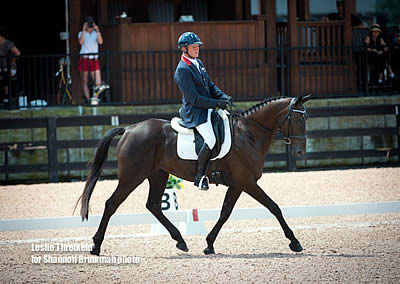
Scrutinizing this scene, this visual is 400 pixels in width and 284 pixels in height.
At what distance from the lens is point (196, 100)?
7.46 meters

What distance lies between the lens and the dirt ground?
6.33 m

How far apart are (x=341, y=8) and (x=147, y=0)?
172 inches

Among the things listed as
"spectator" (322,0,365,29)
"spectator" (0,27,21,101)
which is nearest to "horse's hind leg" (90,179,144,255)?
"spectator" (0,27,21,101)

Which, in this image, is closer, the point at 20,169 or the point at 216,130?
A: the point at 216,130

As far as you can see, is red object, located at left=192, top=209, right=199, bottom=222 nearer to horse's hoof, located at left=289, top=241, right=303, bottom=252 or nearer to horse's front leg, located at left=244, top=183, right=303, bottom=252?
horse's front leg, located at left=244, top=183, right=303, bottom=252

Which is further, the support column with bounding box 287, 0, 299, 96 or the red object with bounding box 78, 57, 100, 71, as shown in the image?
the support column with bounding box 287, 0, 299, 96

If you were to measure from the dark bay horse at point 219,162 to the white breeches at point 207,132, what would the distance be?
250mm

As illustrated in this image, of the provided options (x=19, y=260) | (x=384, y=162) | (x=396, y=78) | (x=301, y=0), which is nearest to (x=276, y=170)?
(x=384, y=162)

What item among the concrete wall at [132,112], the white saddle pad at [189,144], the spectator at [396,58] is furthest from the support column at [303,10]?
the white saddle pad at [189,144]

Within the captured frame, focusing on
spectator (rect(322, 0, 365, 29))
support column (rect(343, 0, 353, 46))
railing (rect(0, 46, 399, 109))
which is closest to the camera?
railing (rect(0, 46, 399, 109))

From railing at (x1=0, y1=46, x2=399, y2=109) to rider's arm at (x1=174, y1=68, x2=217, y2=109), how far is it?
21.2ft

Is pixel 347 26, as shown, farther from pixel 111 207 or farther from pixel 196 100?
pixel 111 207

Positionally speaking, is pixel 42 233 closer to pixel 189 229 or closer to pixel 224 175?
pixel 189 229

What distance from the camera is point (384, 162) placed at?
14.2 meters
